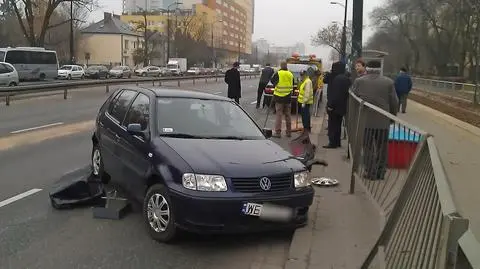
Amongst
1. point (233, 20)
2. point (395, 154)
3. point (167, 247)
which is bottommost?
point (167, 247)

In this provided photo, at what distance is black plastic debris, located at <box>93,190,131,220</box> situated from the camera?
20.7 ft

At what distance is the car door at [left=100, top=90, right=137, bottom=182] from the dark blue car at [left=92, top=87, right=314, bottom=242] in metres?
0.02

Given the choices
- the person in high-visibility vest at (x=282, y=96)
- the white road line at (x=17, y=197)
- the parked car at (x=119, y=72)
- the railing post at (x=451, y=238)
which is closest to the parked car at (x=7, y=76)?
the person in high-visibility vest at (x=282, y=96)

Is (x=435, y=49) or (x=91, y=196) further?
(x=435, y=49)

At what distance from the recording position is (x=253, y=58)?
592 ft

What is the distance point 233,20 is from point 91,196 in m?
173

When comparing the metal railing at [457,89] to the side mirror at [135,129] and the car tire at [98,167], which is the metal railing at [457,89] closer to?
the car tire at [98,167]

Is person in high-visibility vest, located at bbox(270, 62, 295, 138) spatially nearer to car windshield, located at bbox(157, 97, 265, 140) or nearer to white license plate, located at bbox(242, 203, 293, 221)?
car windshield, located at bbox(157, 97, 265, 140)

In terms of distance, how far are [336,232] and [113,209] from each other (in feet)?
8.07

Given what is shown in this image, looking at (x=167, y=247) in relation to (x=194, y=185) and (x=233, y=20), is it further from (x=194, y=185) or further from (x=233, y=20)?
(x=233, y=20)

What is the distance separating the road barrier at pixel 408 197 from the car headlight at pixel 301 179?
2.70 feet

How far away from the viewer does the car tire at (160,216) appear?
17.7 feet

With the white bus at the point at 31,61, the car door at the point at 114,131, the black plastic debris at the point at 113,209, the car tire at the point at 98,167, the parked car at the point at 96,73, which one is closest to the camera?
the black plastic debris at the point at 113,209

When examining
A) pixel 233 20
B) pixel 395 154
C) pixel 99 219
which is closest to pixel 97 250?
pixel 99 219
